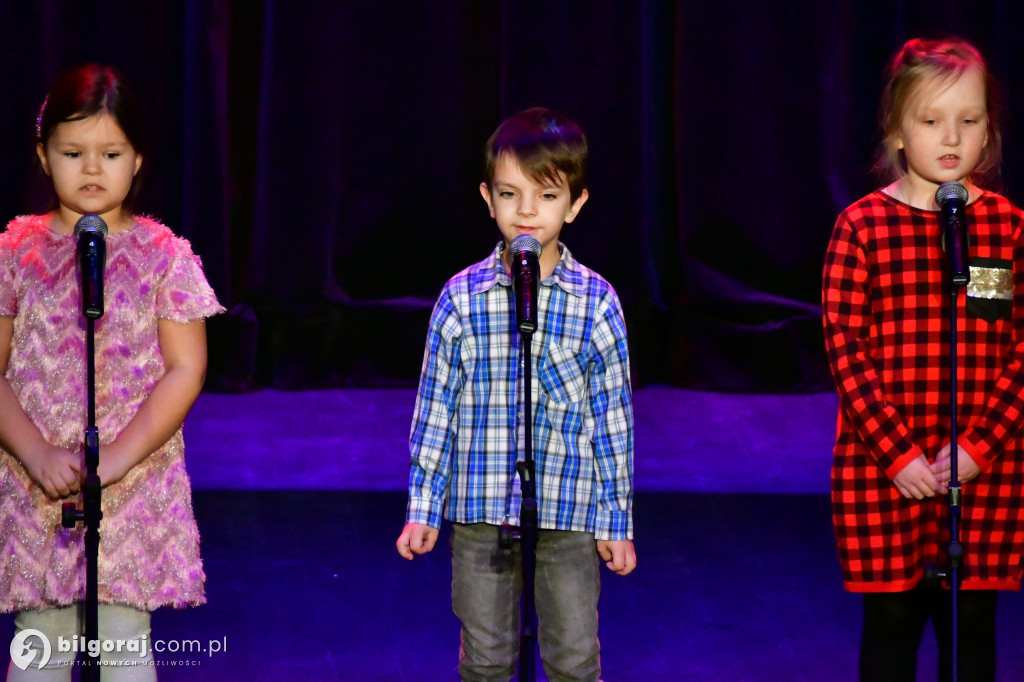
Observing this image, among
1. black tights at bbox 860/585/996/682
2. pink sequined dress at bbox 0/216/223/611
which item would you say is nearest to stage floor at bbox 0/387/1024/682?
black tights at bbox 860/585/996/682

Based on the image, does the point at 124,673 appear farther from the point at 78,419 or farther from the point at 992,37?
the point at 992,37

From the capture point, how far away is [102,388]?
7.55 feet

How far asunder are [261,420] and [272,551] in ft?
4.34

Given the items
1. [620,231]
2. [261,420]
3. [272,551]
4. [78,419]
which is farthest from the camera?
[620,231]

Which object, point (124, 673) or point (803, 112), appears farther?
point (803, 112)

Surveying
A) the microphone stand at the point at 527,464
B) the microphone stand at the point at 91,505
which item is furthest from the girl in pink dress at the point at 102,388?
the microphone stand at the point at 527,464

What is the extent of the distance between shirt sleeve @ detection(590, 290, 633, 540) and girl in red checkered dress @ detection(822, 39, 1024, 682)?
358 millimetres

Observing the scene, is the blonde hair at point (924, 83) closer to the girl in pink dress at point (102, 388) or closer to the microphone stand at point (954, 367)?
the microphone stand at point (954, 367)

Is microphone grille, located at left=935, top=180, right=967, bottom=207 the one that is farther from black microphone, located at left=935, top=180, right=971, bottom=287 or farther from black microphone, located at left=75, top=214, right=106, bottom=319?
black microphone, located at left=75, top=214, right=106, bottom=319

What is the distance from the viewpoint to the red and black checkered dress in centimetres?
227

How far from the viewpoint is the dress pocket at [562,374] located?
230 centimetres

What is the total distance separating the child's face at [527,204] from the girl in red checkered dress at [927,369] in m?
0.48

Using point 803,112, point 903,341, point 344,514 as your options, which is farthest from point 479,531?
point 803,112

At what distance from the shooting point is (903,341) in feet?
7.49
